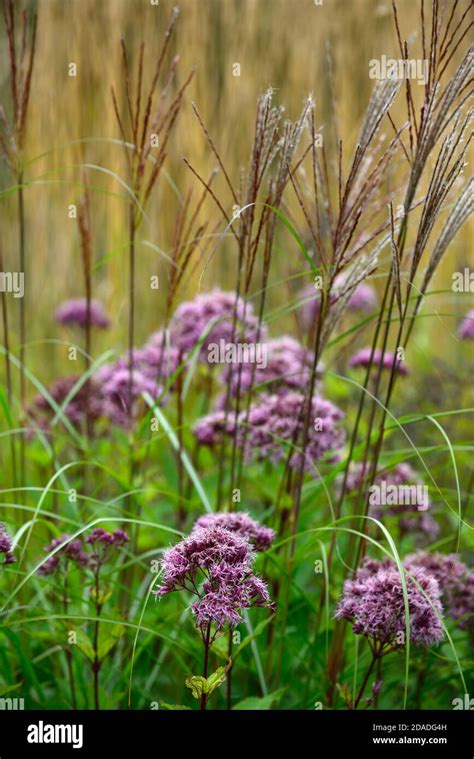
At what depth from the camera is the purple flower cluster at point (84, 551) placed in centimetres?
160

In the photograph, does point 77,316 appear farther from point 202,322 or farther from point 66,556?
point 66,556

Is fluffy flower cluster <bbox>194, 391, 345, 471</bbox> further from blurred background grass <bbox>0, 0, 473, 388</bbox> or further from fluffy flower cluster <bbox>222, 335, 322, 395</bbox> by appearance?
blurred background grass <bbox>0, 0, 473, 388</bbox>

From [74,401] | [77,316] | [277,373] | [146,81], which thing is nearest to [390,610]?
[277,373]

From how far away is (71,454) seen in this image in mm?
3242

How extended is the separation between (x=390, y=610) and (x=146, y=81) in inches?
130

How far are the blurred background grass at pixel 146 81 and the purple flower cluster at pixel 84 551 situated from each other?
6.77ft

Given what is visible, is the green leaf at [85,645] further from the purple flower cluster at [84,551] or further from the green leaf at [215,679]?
the green leaf at [215,679]

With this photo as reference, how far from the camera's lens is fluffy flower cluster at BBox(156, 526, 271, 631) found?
124 centimetres

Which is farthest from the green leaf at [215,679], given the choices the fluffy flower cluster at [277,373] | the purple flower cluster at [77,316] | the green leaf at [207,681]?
the purple flower cluster at [77,316]

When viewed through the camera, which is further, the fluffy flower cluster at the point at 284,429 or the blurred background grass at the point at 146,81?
the blurred background grass at the point at 146,81

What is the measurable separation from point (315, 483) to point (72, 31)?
263 cm

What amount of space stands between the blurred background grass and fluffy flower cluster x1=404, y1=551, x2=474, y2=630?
2.10m

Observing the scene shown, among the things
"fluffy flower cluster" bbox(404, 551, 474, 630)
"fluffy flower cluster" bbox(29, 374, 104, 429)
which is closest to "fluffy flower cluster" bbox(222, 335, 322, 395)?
"fluffy flower cluster" bbox(29, 374, 104, 429)

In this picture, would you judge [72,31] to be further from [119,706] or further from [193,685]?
[193,685]
